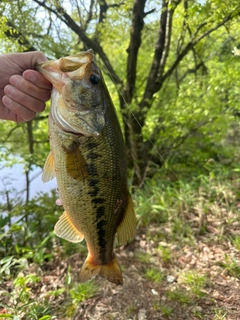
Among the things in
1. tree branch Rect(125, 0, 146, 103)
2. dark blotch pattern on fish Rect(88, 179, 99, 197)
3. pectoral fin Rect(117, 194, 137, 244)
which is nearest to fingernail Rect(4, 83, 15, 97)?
dark blotch pattern on fish Rect(88, 179, 99, 197)

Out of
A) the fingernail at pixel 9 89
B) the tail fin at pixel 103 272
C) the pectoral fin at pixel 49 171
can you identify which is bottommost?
the tail fin at pixel 103 272

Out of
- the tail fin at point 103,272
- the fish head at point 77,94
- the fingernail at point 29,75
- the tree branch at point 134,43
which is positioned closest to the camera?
the fish head at point 77,94

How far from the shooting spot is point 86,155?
1.82 meters

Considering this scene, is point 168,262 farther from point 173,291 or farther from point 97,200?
point 97,200

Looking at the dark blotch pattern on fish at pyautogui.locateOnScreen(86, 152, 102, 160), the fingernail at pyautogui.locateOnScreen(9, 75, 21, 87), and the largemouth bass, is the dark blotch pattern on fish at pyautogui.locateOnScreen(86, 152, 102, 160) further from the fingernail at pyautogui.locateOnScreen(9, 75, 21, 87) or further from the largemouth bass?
the fingernail at pyautogui.locateOnScreen(9, 75, 21, 87)

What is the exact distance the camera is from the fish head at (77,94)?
1685mm

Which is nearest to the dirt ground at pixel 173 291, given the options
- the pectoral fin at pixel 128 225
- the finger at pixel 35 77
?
the pectoral fin at pixel 128 225

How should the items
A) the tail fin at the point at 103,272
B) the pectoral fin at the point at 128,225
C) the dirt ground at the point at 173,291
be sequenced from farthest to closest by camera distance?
the dirt ground at the point at 173,291 < the tail fin at the point at 103,272 < the pectoral fin at the point at 128,225

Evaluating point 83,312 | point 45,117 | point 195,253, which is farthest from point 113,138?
point 45,117

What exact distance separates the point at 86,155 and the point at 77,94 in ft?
1.18

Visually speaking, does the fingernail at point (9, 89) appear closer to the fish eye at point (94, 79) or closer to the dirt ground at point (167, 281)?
the fish eye at point (94, 79)

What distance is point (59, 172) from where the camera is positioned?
6.12 ft

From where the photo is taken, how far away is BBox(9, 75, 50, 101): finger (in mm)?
1836

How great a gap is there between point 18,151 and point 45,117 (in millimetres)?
944
